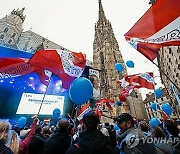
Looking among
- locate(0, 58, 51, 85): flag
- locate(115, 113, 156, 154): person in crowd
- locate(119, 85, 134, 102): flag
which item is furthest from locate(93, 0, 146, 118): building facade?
locate(115, 113, 156, 154): person in crowd

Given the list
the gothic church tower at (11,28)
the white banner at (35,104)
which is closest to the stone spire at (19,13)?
the gothic church tower at (11,28)

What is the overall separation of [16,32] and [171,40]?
44084 millimetres

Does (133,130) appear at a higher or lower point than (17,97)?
lower

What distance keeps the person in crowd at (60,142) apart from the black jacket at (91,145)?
21.2 inches

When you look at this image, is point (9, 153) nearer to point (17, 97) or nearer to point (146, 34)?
point (146, 34)

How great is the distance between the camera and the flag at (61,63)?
4.45 meters

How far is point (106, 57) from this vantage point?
37.7m

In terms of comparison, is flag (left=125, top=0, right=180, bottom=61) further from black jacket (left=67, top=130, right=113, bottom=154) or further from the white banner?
the white banner

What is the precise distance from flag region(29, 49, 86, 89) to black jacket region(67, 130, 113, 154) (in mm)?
3113

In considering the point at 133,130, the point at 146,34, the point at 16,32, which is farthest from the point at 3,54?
the point at 16,32

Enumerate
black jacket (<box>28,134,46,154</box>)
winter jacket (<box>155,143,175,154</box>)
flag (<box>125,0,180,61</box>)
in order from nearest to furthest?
1. winter jacket (<box>155,143,175,154</box>)
2. black jacket (<box>28,134,46,154</box>)
3. flag (<box>125,0,180,61</box>)

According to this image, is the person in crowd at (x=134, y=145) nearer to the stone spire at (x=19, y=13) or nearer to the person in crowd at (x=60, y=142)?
the person in crowd at (x=60, y=142)

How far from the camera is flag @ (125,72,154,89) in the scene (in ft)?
24.7

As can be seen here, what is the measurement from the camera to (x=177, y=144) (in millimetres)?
2031
